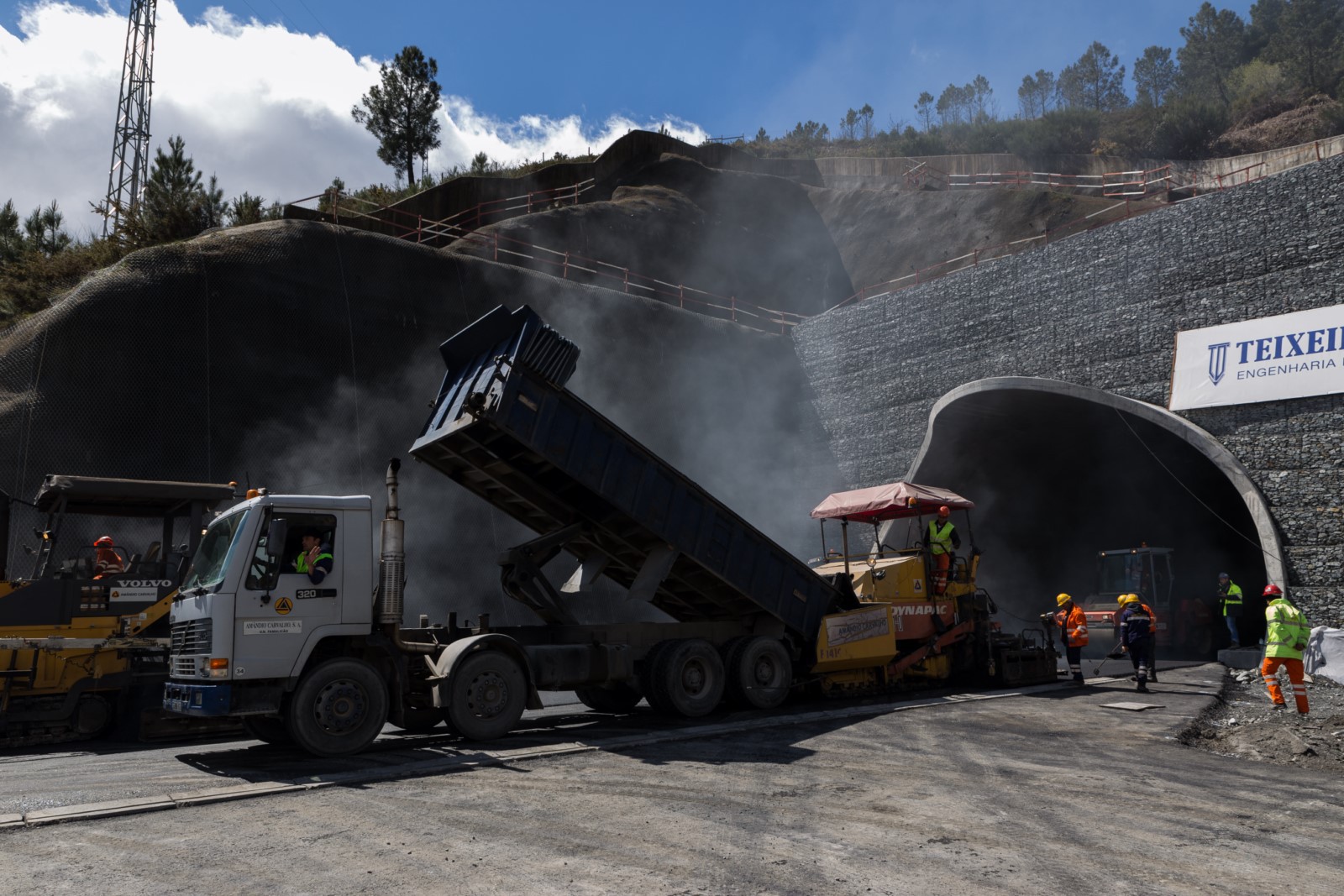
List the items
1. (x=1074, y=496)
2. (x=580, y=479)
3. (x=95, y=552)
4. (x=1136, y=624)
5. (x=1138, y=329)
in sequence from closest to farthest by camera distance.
Result: 1. (x=580, y=479)
2. (x=95, y=552)
3. (x=1136, y=624)
4. (x=1138, y=329)
5. (x=1074, y=496)

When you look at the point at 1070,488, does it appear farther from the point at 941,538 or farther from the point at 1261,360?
the point at 941,538

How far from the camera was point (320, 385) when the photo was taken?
67.8 ft

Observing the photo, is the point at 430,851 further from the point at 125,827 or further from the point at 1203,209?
the point at 1203,209

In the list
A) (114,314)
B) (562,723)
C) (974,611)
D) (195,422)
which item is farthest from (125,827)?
(114,314)

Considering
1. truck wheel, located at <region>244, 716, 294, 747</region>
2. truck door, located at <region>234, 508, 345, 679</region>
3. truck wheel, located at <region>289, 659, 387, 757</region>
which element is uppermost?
truck door, located at <region>234, 508, 345, 679</region>

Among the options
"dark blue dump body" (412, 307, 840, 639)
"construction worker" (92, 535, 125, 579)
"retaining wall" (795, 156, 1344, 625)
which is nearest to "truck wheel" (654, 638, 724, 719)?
"dark blue dump body" (412, 307, 840, 639)

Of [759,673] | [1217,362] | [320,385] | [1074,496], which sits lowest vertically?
[759,673]

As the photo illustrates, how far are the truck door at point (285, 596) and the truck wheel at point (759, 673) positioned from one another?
514 cm

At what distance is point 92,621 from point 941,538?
11.5 metres

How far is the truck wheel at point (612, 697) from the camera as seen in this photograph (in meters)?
11.7

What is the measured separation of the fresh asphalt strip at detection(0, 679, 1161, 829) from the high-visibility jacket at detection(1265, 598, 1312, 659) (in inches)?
151

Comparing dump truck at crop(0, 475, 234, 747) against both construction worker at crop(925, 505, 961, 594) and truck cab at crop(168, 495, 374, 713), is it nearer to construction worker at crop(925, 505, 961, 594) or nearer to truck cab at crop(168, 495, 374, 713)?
truck cab at crop(168, 495, 374, 713)

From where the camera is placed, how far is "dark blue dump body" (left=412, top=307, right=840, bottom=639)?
9.85 meters

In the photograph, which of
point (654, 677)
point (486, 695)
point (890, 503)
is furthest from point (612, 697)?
point (890, 503)
